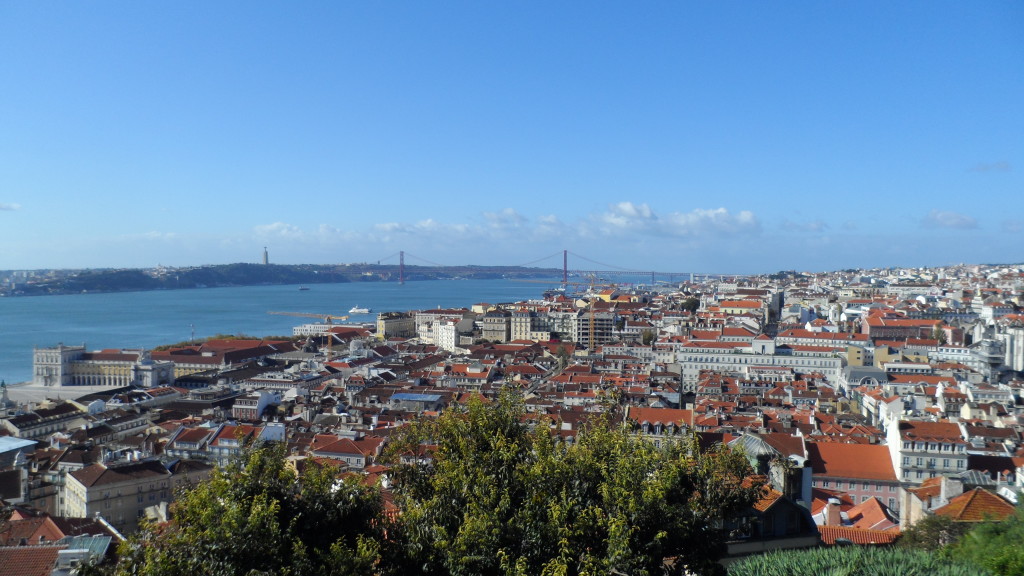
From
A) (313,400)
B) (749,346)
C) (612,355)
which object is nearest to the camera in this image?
(313,400)

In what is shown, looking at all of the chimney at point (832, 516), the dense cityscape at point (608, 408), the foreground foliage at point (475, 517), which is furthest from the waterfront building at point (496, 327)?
the foreground foliage at point (475, 517)

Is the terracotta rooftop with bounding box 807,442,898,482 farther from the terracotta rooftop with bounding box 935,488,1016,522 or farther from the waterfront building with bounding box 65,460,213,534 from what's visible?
the waterfront building with bounding box 65,460,213,534

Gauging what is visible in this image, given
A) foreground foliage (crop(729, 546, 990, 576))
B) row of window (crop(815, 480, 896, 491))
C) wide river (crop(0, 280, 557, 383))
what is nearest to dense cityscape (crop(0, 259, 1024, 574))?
row of window (crop(815, 480, 896, 491))

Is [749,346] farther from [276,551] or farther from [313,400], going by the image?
[276,551]

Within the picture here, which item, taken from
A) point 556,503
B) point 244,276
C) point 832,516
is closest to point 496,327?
point 832,516

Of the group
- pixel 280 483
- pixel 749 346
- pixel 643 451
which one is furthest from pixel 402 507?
pixel 749 346

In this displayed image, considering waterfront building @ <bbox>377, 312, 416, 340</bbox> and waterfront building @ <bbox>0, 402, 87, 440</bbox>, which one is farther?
waterfront building @ <bbox>377, 312, 416, 340</bbox>
